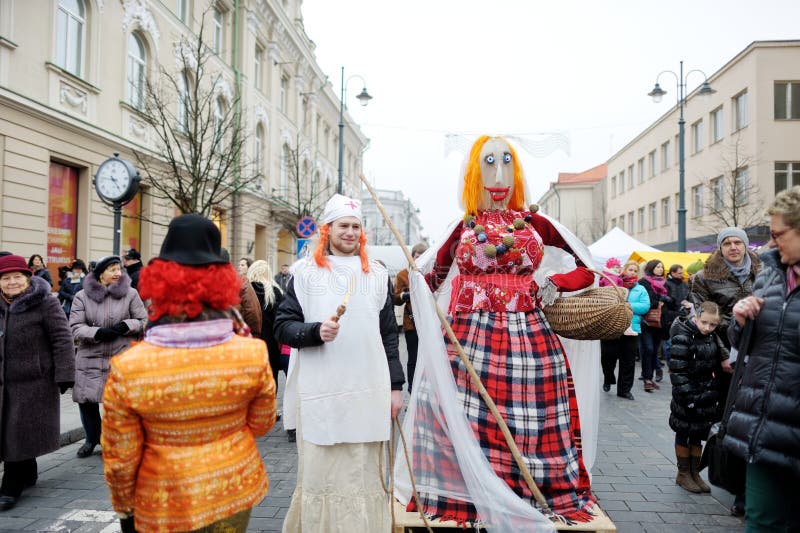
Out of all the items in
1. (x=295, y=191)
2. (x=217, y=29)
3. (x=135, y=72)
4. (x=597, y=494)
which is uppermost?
(x=217, y=29)

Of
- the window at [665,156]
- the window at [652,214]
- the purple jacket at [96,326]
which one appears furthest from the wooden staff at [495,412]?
the window at [652,214]

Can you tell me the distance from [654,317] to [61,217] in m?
11.8

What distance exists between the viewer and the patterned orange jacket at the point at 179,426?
1990 millimetres

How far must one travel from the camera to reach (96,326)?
5309 millimetres

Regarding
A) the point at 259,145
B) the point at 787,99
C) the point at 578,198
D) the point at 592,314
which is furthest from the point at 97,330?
the point at 578,198

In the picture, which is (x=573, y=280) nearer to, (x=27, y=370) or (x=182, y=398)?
(x=182, y=398)

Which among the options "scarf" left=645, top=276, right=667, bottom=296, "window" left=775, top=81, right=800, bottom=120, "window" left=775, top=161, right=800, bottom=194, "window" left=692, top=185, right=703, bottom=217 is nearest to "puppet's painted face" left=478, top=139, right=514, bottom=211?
"scarf" left=645, top=276, right=667, bottom=296

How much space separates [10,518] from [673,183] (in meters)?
34.6

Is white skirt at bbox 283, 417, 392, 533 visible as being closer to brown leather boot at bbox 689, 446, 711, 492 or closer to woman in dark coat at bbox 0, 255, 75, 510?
woman in dark coat at bbox 0, 255, 75, 510

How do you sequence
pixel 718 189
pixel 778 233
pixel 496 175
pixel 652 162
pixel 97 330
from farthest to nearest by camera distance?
pixel 652 162
pixel 718 189
pixel 97 330
pixel 496 175
pixel 778 233

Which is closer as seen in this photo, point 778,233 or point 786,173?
point 778,233

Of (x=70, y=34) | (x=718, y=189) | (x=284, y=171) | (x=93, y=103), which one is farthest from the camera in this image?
(x=284, y=171)

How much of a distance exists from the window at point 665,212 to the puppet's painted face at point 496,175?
110ft

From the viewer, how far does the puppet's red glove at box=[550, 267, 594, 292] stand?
12.0 ft
